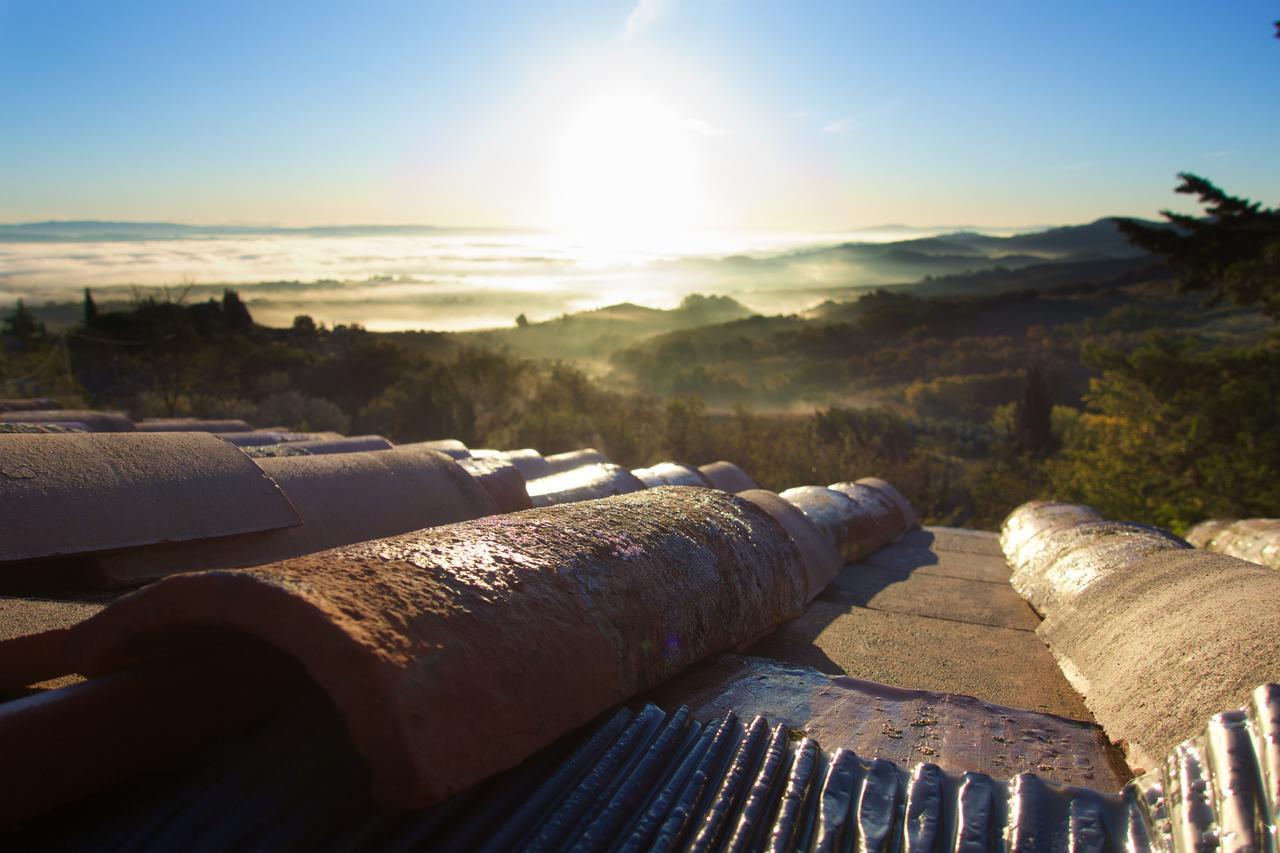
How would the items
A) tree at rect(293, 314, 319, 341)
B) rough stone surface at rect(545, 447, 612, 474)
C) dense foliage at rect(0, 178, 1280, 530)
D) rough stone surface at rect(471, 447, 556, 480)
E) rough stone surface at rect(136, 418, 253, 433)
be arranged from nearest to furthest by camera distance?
rough stone surface at rect(471, 447, 556, 480)
rough stone surface at rect(545, 447, 612, 474)
rough stone surface at rect(136, 418, 253, 433)
dense foliage at rect(0, 178, 1280, 530)
tree at rect(293, 314, 319, 341)

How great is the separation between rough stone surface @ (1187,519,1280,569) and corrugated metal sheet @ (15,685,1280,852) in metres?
3.52

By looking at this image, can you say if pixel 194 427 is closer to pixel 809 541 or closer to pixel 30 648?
pixel 809 541

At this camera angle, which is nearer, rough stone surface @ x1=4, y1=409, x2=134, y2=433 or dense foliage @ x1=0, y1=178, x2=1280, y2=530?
rough stone surface @ x1=4, y1=409, x2=134, y2=433

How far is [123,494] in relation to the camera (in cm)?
211

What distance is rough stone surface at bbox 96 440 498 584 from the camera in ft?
6.98

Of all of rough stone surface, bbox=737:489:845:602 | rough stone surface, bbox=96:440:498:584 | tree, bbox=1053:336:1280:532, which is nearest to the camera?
rough stone surface, bbox=96:440:498:584

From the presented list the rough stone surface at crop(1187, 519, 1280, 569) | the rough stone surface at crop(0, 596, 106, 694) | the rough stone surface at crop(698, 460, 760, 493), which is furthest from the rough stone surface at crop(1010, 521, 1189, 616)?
the rough stone surface at crop(0, 596, 106, 694)

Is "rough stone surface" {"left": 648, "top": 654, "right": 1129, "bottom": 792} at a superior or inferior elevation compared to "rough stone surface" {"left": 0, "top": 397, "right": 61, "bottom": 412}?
superior

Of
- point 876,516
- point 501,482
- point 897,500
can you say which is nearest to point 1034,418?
point 897,500

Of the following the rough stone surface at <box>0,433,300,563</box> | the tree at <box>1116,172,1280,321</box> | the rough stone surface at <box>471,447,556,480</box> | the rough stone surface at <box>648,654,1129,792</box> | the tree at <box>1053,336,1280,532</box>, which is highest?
the tree at <box>1116,172,1280,321</box>

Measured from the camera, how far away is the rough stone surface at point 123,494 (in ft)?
6.37

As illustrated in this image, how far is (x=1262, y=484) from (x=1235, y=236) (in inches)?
135

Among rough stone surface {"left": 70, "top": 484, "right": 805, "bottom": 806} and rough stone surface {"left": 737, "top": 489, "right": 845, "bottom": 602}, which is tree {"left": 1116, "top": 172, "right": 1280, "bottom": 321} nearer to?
rough stone surface {"left": 737, "top": 489, "right": 845, "bottom": 602}

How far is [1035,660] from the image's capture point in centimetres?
243
